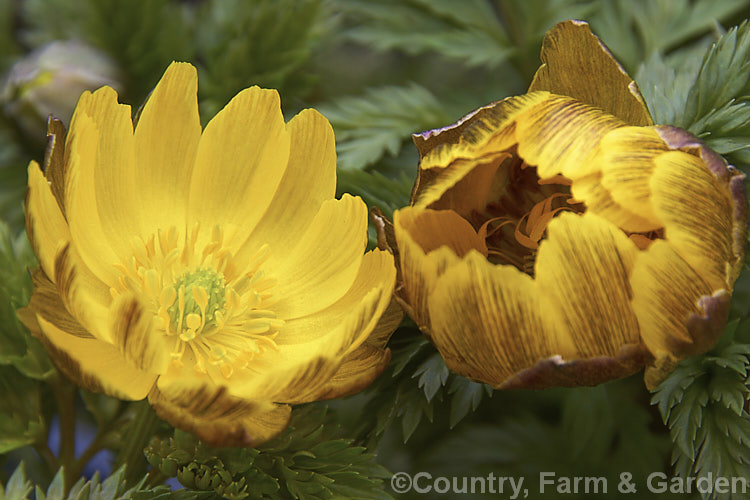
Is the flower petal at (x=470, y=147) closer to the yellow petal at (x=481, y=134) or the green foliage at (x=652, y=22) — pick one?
the yellow petal at (x=481, y=134)

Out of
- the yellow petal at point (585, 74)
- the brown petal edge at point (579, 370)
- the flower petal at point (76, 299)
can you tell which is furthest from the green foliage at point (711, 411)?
the flower petal at point (76, 299)

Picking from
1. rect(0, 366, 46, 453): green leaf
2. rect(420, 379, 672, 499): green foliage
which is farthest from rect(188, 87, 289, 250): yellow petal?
rect(420, 379, 672, 499): green foliage

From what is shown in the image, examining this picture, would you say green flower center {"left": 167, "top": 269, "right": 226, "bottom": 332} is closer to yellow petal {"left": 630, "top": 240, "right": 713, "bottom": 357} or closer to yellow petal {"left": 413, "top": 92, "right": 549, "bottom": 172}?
yellow petal {"left": 413, "top": 92, "right": 549, "bottom": 172}

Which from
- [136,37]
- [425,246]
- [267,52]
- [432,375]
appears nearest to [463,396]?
[432,375]

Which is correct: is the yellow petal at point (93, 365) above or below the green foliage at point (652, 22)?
below

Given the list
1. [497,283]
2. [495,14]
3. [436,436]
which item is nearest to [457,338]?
[497,283]

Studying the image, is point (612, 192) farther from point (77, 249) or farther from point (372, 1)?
point (372, 1)
